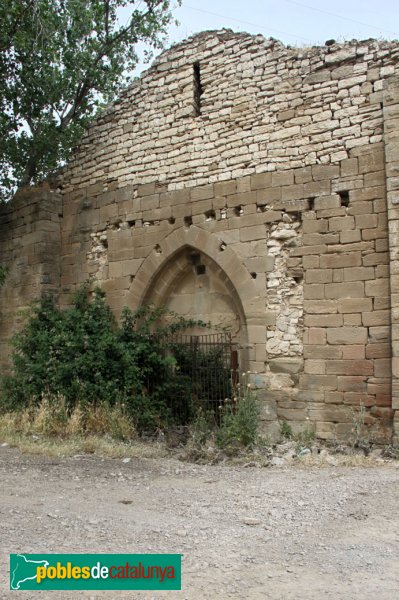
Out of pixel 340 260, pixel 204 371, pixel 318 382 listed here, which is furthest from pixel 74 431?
pixel 340 260

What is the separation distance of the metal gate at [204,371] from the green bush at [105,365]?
0.08m

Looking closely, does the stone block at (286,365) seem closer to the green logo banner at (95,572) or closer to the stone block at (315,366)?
the stone block at (315,366)

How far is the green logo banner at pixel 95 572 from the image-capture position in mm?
3455

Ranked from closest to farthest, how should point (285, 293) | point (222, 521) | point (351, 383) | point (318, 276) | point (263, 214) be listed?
point (222, 521)
point (351, 383)
point (318, 276)
point (285, 293)
point (263, 214)

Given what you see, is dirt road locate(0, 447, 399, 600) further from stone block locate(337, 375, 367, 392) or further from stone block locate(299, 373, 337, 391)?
stone block locate(299, 373, 337, 391)

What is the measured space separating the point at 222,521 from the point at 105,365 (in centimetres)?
430

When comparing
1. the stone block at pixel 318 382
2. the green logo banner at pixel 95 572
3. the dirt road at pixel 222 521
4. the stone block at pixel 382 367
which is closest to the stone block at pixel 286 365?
the stone block at pixel 318 382

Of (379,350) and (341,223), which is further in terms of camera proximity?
(341,223)

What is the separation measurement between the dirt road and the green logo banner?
0.28 ft

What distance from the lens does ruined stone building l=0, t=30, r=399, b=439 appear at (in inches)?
293

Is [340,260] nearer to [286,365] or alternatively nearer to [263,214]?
[263,214]

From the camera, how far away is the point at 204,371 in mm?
8695

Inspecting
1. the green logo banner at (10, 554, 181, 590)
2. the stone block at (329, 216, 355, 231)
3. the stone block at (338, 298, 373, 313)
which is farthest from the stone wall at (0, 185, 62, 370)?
the green logo banner at (10, 554, 181, 590)

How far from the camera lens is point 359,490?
5383 mm
